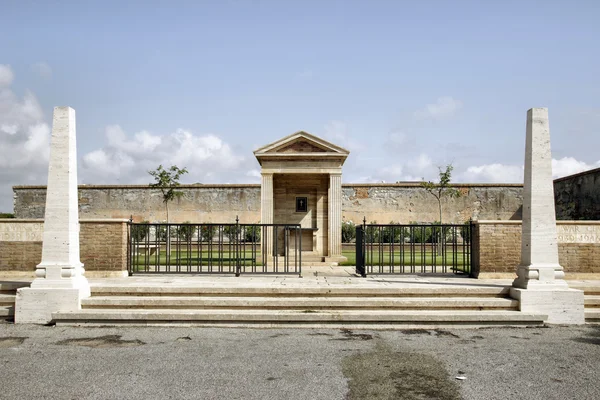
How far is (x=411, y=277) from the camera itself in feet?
38.3

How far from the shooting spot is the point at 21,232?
12.4 metres

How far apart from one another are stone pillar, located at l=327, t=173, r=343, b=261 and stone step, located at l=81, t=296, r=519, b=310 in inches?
311

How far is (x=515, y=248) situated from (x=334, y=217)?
6357mm

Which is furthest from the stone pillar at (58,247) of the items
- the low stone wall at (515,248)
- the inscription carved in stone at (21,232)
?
the low stone wall at (515,248)

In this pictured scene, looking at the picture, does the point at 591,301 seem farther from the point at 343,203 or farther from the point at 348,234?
the point at 343,203

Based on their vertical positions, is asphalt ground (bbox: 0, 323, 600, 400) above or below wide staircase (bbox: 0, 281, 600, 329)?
below

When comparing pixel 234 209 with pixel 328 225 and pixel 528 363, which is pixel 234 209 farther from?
pixel 528 363

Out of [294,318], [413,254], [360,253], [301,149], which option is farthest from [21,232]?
[413,254]

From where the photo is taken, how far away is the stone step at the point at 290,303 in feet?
29.1

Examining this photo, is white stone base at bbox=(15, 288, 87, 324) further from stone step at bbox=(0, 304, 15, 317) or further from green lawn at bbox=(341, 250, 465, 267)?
green lawn at bbox=(341, 250, 465, 267)

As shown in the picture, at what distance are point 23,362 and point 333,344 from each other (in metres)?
3.96

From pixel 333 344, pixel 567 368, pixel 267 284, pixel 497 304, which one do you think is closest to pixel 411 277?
pixel 497 304

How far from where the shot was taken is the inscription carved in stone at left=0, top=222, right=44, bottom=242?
1238cm

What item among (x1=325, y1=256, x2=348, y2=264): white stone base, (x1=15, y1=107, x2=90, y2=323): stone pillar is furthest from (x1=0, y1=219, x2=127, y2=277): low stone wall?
(x1=325, y1=256, x2=348, y2=264): white stone base
